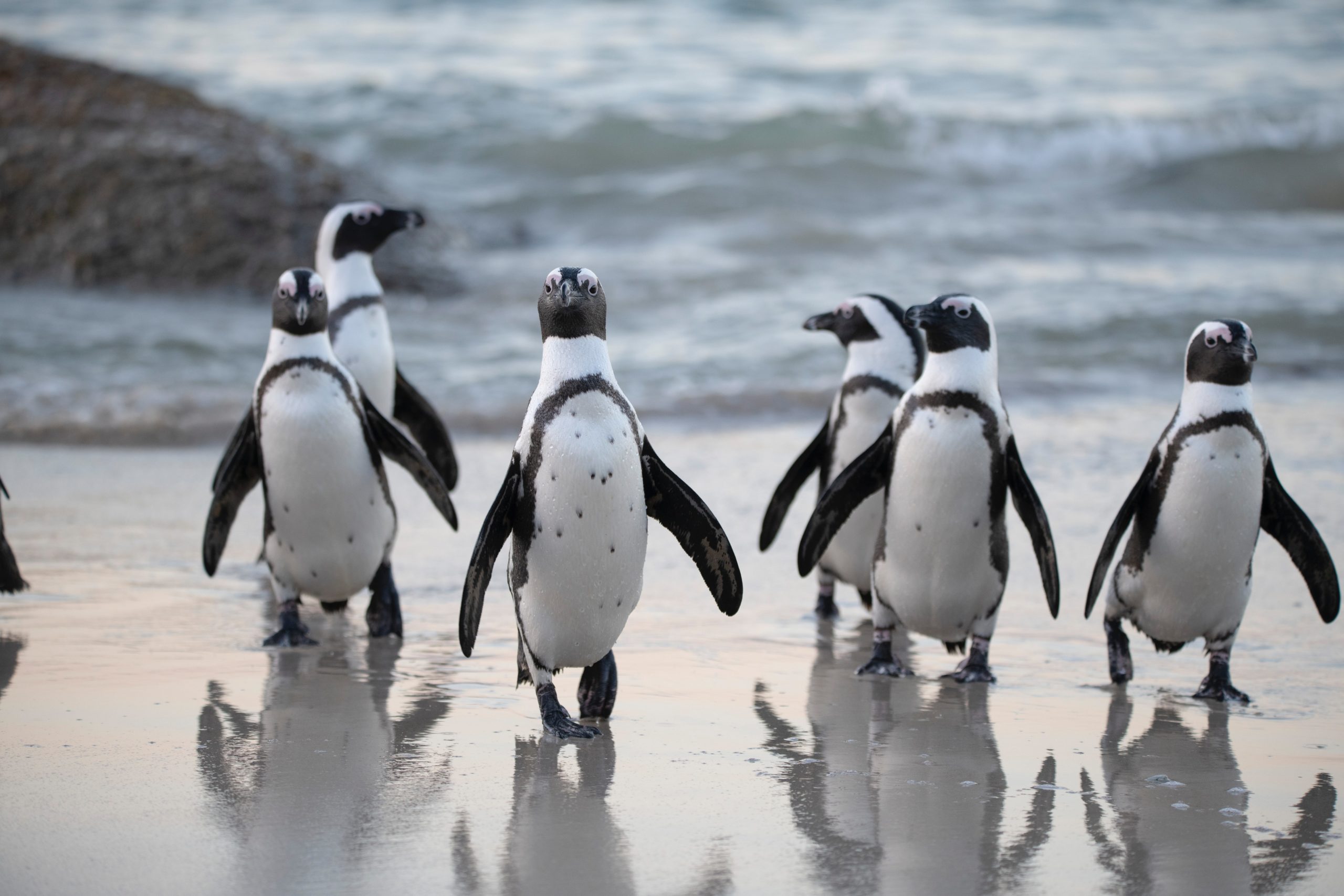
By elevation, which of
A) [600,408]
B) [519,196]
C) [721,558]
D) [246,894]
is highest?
[519,196]

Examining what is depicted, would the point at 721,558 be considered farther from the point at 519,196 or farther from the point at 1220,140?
the point at 1220,140

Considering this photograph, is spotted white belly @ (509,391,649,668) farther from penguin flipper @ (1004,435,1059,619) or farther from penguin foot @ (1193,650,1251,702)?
penguin foot @ (1193,650,1251,702)

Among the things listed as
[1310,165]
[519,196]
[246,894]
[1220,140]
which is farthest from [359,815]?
[1220,140]

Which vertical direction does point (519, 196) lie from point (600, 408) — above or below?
above

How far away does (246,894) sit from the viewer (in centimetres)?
239

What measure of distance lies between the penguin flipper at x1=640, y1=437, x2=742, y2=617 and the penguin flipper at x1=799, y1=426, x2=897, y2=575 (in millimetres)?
473

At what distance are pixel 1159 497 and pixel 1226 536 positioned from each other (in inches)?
7.1

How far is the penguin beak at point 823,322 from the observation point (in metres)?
4.60

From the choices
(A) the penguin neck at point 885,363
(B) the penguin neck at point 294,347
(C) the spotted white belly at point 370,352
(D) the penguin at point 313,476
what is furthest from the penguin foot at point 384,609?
(A) the penguin neck at point 885,363

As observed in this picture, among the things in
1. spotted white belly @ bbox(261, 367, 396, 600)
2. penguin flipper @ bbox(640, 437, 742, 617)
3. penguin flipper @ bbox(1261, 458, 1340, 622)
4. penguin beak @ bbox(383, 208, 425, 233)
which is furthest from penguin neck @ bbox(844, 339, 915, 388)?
penguin beak @ bbox(383, 208, 425, 233)

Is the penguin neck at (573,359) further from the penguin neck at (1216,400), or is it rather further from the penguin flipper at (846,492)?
the penguin neck at (1216,400)

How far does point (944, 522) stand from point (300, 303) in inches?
69.1

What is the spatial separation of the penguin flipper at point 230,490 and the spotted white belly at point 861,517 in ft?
5.36

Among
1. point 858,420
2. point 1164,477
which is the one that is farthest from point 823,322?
point 1164,477
